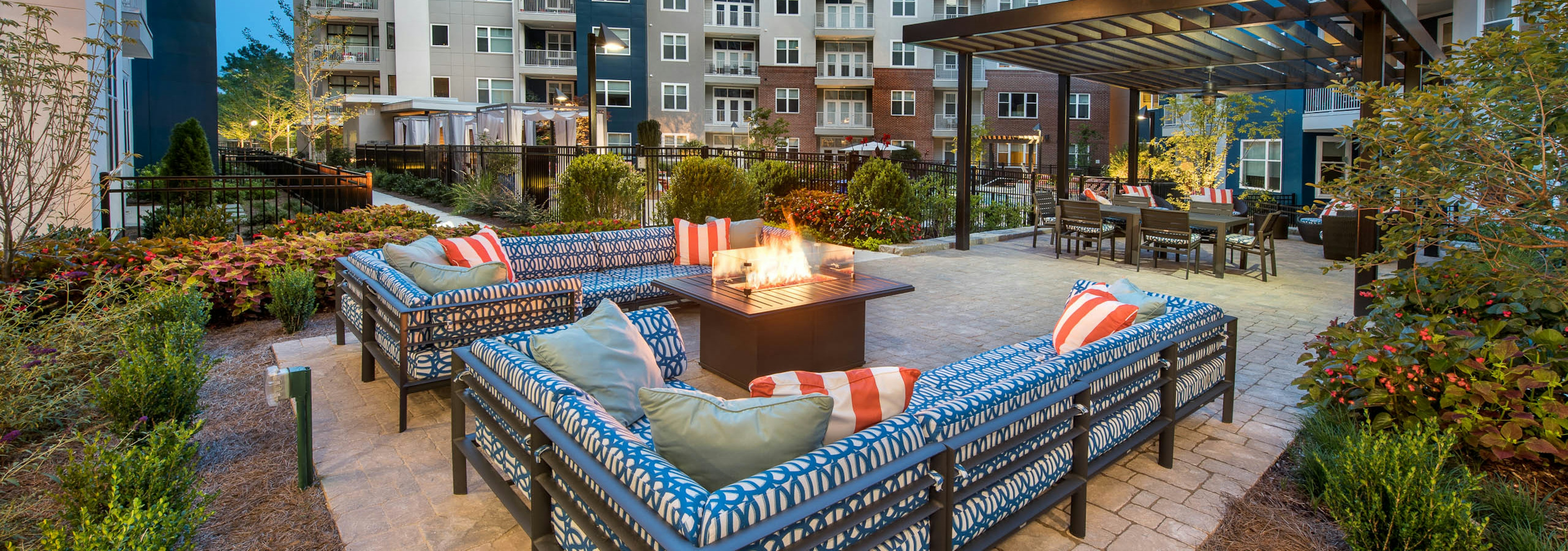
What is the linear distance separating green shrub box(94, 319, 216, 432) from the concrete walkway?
5495 millimetres

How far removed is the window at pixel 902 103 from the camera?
132ft

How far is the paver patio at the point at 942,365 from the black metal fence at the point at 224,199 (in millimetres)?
3381

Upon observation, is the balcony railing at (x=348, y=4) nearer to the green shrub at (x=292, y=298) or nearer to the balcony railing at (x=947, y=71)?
the balcony railing at (x=947, y=71)

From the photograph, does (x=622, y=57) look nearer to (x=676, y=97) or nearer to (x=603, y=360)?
(x=676, y=97)

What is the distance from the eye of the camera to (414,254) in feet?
17.9

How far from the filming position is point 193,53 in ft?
60.0

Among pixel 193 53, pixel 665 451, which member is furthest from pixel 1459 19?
pixel 193 53

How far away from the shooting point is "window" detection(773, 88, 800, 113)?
131ft

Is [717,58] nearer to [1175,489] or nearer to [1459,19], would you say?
[1459,19]

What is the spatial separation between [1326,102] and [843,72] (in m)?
22.7

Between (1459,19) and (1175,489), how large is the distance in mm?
15675

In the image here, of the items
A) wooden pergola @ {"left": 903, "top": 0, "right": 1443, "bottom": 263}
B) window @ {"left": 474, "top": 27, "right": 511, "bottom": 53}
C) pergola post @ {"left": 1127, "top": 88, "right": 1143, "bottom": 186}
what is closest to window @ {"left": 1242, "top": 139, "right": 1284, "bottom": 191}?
pergola post @ {"left": 1127, "top": 88, "right": 1143, "bottom": 186}

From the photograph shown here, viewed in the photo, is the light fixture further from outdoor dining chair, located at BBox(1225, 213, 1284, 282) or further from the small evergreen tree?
the small evergreen tree

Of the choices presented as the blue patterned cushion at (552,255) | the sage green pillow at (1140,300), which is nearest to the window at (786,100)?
the blue patterned cushion at (552,255)
